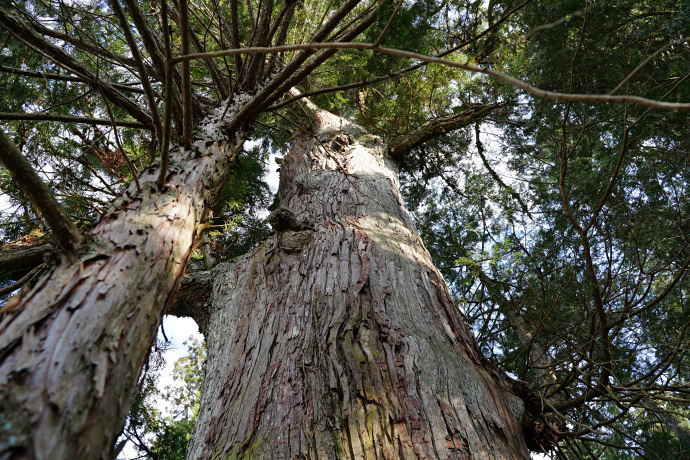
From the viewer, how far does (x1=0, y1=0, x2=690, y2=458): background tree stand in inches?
36.8

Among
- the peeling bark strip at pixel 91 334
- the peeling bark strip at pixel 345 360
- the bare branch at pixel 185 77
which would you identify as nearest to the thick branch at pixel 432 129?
the peeling bark strip at pixel 345 360

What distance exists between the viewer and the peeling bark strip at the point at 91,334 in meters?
0.70

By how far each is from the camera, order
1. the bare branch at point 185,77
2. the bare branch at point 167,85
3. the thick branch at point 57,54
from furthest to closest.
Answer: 1. the thick branch at point 57,54
2. the bare branch at point 185,77
3. the bare branch at point 167,85

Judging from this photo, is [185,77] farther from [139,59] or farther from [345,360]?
[345,360]

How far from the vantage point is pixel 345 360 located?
1.65 m

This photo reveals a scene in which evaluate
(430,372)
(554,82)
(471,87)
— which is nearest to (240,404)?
(430,372)

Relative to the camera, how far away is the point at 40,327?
85cm

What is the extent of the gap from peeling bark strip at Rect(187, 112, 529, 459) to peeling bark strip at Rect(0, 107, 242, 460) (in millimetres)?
672

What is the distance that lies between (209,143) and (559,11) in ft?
14.9

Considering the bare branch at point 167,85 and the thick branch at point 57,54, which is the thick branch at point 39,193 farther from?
the thick branch at point 57,54

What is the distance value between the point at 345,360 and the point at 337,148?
3126mm

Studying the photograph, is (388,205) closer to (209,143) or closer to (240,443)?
(209,143)

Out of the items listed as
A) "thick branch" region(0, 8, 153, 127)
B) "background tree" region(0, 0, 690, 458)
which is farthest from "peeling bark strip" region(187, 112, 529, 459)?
"thick branch" region(0, 8, 153, 127)

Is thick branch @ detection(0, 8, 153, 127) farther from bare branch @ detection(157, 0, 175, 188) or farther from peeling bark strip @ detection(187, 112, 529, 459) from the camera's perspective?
peeling bark strip @ detection(187, 112, 529, 459)
